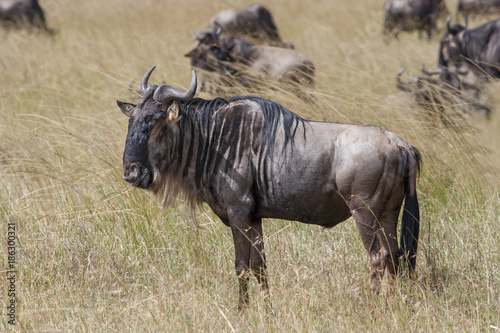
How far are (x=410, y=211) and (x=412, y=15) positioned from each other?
1406 cm

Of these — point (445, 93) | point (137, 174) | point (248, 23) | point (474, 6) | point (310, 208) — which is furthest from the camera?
point (474, 6)

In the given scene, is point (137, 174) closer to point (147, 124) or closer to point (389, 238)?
point (147, 124)

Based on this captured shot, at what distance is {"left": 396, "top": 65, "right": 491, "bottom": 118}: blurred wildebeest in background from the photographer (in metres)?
5.56

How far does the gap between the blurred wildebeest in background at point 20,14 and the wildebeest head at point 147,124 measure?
15162mm

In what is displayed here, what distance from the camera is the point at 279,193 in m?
3.36

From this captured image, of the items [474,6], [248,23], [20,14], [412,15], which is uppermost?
[20,14]

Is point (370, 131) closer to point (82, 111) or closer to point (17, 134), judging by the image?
point (17, 134)

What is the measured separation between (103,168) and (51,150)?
0.80m

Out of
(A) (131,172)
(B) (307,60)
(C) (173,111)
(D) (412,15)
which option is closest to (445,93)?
(B) (307,60)

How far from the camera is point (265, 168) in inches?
133

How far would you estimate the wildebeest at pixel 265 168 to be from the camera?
322 centimetres

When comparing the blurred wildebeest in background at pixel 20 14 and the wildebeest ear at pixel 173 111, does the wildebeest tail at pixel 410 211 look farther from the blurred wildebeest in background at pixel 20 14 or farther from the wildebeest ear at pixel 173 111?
the blurred wildebeest in background at pixel 20 14

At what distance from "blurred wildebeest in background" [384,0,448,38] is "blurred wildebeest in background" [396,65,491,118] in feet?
28.3

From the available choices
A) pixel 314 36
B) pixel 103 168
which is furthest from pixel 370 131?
pixel 314 36
